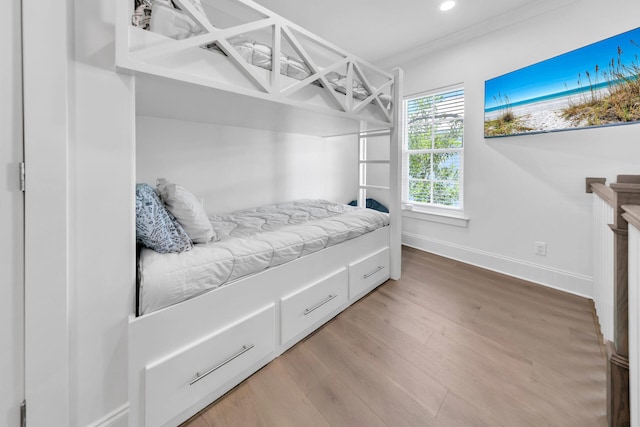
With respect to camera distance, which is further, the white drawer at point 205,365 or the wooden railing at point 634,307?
the white drawer at point 205,365

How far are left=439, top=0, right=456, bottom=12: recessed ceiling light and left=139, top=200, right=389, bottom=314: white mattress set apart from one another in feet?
6.32

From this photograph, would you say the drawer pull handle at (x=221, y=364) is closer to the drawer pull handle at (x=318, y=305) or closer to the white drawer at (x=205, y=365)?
the white drawer at (x=205, y=365)

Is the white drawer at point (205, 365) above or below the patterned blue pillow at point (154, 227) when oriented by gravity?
below

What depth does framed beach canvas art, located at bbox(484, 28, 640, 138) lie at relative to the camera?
1.76 m

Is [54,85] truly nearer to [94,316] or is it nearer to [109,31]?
[109,31]

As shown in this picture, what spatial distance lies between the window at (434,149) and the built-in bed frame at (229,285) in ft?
4.48

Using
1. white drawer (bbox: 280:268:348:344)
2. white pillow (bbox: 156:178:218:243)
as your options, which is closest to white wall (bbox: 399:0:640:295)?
white drawer (bbox: 280:268:348:344)

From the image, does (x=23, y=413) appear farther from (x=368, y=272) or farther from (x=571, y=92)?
(x=571, y=92)

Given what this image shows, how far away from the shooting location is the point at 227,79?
1.20 m

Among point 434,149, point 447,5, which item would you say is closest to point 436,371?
point 434,149

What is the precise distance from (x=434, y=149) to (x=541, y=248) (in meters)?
1.48

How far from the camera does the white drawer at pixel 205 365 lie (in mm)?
956

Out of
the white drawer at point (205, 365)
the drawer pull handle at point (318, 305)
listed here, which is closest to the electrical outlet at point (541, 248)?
the drawer pull handle at point (318, 305)

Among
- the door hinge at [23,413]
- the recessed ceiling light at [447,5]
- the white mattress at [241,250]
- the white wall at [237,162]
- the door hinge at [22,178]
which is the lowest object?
the door hinge at [23,413]
